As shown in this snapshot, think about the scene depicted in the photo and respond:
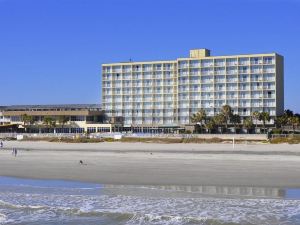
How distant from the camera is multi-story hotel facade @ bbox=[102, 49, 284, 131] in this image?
4486 inches

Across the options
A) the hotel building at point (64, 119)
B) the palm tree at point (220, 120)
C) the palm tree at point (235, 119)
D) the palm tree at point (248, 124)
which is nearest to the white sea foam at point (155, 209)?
the palm tree at point (220, 120)

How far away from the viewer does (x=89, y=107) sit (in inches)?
4968

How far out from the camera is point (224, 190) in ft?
74.6

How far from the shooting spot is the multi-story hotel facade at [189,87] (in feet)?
374

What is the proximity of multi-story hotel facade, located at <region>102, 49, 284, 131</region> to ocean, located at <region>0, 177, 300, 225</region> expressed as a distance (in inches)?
3658

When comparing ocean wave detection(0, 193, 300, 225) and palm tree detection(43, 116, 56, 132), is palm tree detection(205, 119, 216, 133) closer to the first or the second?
palm tree detection(43, 116, 56, 132)

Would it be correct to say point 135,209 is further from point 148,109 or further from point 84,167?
point 148,109

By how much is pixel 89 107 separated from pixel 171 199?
107066 millimetres

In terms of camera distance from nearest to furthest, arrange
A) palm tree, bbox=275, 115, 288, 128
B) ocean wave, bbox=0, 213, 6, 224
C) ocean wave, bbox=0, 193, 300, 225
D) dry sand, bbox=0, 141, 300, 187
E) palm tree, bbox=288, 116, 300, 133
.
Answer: ocean wave, bbox=0, 193, 300, 225 < ocean wave, bbox=0, 213, 6, 224 < dry sand, bbox=0, 141, 300, 187 < palm tree, bbox=288, 116, 300, 133 < palm tree, bbox=275, 115, 288, 128

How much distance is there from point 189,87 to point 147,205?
327 ft

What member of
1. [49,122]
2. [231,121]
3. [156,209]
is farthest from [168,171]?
[49,122]

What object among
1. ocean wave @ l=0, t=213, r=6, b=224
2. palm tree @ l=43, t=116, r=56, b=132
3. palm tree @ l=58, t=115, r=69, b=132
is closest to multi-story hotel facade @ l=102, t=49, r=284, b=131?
palm tree @ l=58, t=115, r=69, b=132

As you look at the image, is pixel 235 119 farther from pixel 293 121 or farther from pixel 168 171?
pixel 168 171

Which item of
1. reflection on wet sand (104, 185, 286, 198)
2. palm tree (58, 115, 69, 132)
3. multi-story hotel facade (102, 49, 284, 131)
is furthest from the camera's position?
palm tree (58, 115, 69, 132)
